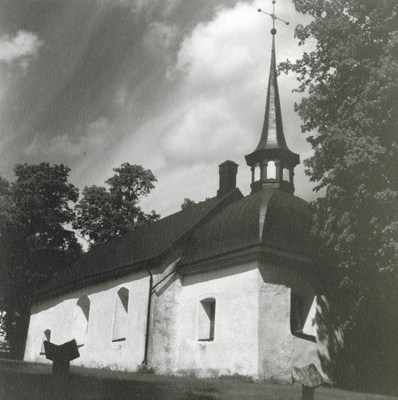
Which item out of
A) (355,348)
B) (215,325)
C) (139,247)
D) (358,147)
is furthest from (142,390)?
(139,247)

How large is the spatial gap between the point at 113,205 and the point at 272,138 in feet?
45.1

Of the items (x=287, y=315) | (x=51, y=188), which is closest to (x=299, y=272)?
(x=287, y=315)

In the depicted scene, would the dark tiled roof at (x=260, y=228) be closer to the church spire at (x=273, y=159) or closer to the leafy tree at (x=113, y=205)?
the church spire at (x=273, y=159)

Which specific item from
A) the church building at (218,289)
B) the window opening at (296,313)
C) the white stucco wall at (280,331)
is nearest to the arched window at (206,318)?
the church building at (218,289)

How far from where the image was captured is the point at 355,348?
1636cm

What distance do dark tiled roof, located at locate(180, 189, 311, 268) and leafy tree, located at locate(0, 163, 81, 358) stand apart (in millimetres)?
11757

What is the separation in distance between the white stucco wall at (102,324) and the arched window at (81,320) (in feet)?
0.69

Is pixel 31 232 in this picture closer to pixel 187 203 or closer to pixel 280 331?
pixel 187 203

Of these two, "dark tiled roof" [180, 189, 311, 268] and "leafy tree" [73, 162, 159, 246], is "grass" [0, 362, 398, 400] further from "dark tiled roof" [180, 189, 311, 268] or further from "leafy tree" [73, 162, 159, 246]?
"leafy tree" [73, 162, 159, 246]

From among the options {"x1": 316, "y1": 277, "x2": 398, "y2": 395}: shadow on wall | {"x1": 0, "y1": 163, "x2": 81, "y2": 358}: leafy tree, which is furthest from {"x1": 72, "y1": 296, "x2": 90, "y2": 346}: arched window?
{"x1": 316, "y1": 277, "x2": 398, "y2": 395}: shadow on wall

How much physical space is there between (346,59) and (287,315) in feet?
23.5

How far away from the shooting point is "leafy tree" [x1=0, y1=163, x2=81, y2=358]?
27.1 meters

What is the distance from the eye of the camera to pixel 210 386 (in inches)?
480

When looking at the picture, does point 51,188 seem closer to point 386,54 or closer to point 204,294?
point 204,294
